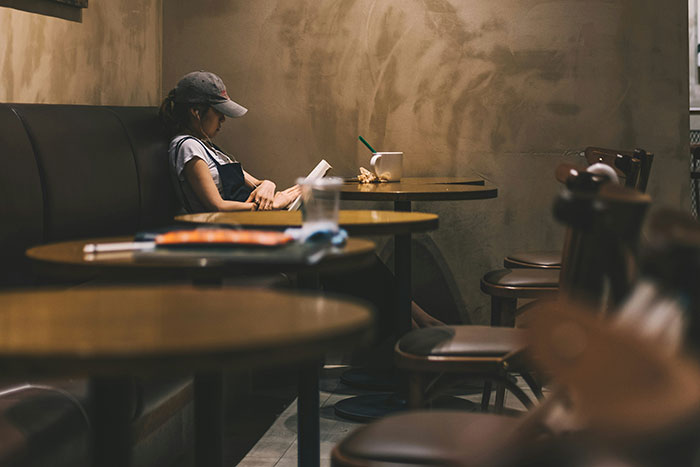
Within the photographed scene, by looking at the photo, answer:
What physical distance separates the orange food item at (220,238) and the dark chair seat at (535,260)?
1918 millimetres

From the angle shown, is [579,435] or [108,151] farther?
[108,151]

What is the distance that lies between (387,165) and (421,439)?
2328 mm

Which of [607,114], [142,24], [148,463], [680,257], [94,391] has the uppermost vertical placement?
[142,24]

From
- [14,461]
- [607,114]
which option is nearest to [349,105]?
[607,114]

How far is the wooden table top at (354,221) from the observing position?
7.02 ft

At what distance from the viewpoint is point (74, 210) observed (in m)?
2.90

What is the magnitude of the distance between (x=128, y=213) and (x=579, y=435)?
2870 mm

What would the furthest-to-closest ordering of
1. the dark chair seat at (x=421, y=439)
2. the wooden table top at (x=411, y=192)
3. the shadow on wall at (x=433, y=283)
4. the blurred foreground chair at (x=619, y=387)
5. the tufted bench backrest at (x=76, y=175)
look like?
the shadow on wall at (x=433, y=283) → the wooden table top at (x=411, y=192) → the tufted bench backrest at (x=76, y=175) → the dark chair seat at (x=421, y=439) → the blurred foreground chair at (x=619, y=387)

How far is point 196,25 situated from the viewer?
14.0 ft

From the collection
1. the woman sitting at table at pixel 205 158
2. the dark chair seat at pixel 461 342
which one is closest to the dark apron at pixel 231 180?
the woman sitting at table at pixel 205 158

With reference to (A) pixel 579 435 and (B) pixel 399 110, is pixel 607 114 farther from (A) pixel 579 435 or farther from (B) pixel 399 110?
(A) pixel 579 435

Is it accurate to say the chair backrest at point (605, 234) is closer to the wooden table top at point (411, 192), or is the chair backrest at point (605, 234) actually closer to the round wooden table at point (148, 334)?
the round wooden table at point (148, 334)

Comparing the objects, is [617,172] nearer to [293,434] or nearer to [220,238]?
[293,434]

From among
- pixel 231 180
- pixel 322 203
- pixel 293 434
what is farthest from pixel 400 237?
pixel 322 203
